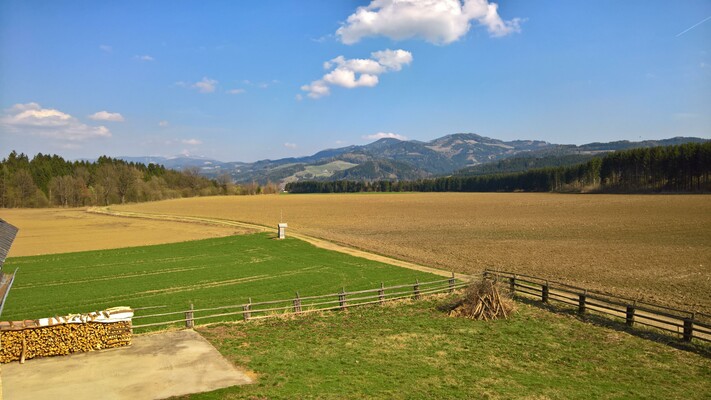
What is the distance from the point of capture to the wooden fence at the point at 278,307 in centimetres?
2112

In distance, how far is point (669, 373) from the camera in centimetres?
1513

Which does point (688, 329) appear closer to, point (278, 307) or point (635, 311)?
point (635, 311)

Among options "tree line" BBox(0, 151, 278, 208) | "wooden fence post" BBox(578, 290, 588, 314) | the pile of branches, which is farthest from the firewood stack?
"tree line" BBox(0, 151, 278, 208)

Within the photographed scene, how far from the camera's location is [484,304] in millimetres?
22203

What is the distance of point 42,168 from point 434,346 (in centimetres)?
15713

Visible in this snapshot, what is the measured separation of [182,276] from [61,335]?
60.4ft

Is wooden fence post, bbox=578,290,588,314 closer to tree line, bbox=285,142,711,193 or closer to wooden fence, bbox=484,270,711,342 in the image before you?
wooden fence, bbox=484,270,711,342

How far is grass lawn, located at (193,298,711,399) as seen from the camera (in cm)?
1348

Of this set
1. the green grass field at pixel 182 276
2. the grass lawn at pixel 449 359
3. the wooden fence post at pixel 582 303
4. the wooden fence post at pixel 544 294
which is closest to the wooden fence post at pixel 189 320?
the grass lawn at pixel 449 359

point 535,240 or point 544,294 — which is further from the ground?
point 544,294

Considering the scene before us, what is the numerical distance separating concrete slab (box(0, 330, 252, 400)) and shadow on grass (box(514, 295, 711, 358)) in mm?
16885

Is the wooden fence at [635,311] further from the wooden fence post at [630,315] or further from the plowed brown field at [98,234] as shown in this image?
the plowed brown field at [98,234]

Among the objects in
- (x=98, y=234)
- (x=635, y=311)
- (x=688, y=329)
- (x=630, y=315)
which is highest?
(x=688, y=329)

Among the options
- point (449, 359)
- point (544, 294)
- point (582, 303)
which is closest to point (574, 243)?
point (544, 294)
